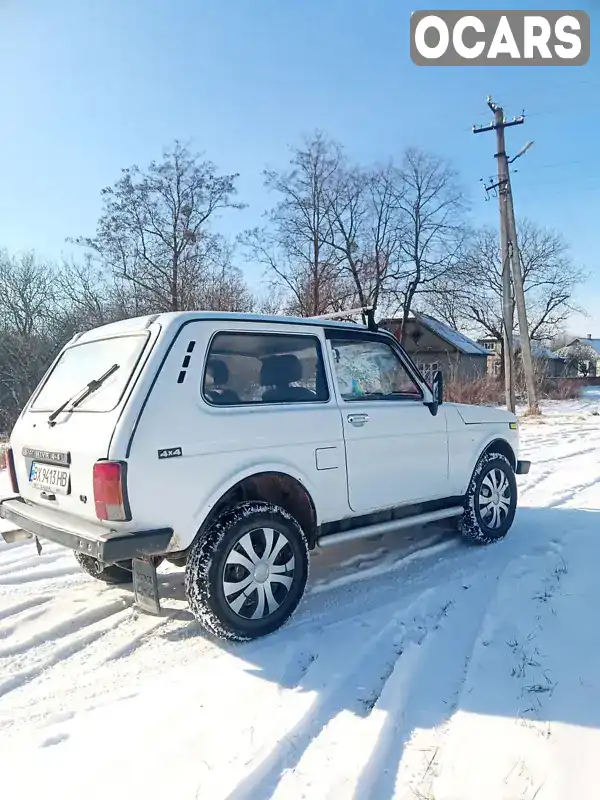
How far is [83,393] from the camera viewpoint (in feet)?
12.0

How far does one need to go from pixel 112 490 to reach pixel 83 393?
884mm

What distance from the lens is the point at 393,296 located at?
32.6 meters

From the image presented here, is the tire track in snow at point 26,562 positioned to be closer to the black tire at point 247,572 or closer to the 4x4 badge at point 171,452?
the black tire at point 247,572

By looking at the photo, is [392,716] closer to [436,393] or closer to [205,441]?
[205,441]

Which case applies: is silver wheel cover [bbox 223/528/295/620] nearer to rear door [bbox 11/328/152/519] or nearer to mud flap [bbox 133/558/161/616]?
mud flap [bbox 133/558/161/616]

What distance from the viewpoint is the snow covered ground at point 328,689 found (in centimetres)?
228

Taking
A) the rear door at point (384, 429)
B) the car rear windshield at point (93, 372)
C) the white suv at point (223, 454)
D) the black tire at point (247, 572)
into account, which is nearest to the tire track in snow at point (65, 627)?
the white suv at point (223, 454)

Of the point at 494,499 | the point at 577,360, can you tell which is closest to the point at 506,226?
the point at 494,499

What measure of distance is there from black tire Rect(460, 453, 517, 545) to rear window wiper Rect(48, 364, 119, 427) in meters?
3.24

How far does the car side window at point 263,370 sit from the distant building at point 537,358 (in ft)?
99.8

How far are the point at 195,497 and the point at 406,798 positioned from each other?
1.78 meters

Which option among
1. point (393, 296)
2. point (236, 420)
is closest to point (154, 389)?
point (236, 420)

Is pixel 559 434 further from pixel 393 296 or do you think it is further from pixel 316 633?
pixel 393 296

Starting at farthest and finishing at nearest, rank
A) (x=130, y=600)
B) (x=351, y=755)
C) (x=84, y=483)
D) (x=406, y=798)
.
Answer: (x=130, y=600)
(x=84, y=483)
(x=351, y=755)
(x=406, y=798)
